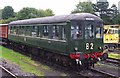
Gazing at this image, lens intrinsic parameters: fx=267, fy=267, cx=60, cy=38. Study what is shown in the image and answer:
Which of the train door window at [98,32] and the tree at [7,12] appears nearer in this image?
the train door window at [98,32]

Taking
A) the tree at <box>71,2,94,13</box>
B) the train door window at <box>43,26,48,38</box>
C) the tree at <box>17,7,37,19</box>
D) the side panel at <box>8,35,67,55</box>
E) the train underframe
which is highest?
the tree at <box>71,2,94,13</box>

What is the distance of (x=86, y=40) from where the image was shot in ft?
44.9


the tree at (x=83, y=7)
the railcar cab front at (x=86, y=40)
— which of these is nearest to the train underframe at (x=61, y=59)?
the railcar cab front at (x=86, y=40)

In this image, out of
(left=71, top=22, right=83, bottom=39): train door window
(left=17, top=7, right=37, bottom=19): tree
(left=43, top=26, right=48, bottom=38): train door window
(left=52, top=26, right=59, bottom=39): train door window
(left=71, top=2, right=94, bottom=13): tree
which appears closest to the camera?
(left=71, top=22, right=83, bottom=39): train door window

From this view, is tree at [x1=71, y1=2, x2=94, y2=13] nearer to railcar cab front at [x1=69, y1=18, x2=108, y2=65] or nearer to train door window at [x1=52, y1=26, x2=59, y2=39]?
train door window at [x1=52, y1=26, x2=59, y2=39]

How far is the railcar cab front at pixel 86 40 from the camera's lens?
13391 mm

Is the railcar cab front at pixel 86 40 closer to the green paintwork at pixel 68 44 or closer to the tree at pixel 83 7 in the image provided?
the green paintwork at pixel 68 44

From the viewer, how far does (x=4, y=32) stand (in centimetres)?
3133

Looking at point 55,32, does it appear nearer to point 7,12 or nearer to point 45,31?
point 45,31

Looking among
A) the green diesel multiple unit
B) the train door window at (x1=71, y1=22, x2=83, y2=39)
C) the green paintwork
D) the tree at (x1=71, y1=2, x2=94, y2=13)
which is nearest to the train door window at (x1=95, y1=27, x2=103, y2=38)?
the green diesel multiple unit

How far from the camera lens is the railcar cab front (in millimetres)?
13391

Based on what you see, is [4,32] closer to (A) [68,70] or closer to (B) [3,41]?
(B) [3,41]

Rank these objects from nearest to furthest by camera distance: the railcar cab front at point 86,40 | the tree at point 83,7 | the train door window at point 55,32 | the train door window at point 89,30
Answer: the railcar cab front at point 86,40, the train door window at point 89,30, the train door window at point 55,32, the tree at point 83,7

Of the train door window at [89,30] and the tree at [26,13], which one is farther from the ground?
the tree at [26,13]
